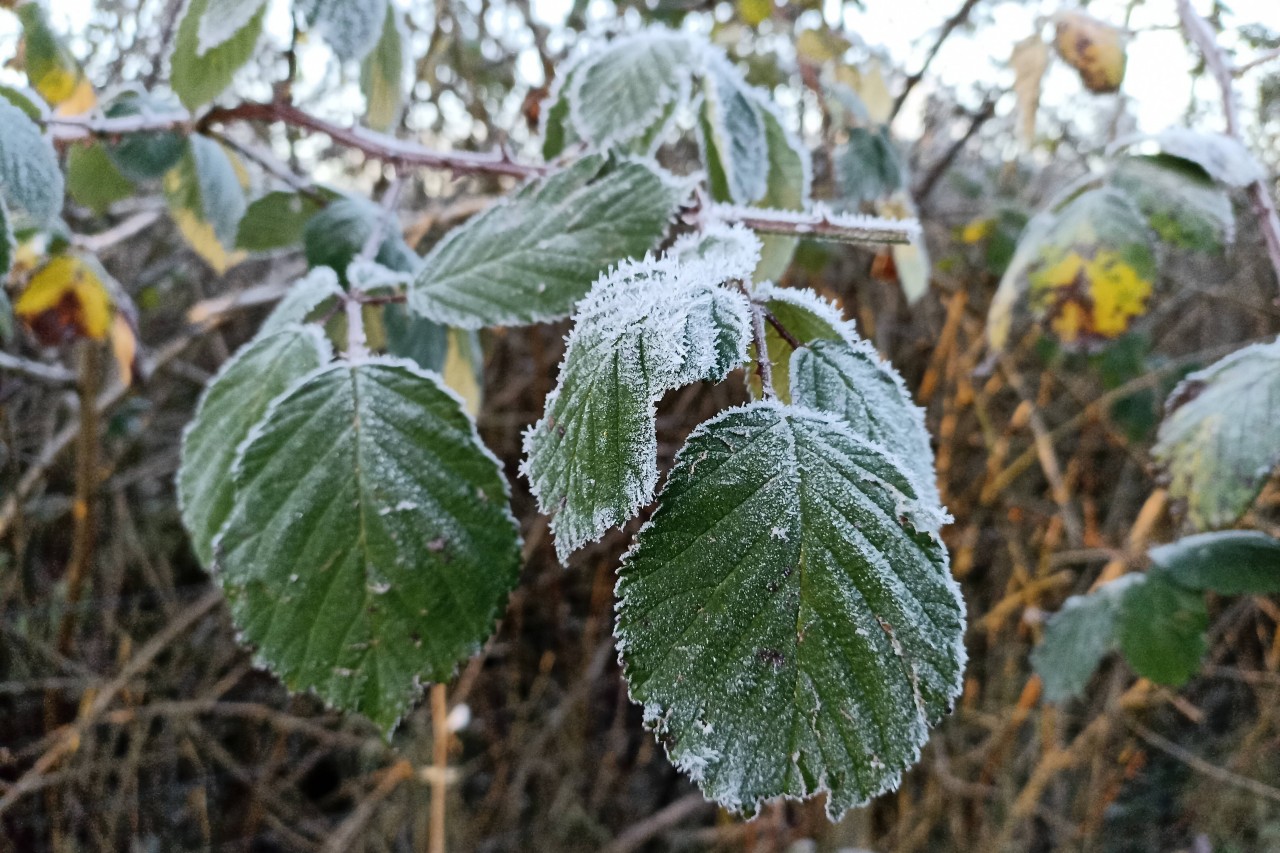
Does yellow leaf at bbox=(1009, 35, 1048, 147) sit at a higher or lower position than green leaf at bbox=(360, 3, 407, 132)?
lower

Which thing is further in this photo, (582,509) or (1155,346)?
(1155,346)

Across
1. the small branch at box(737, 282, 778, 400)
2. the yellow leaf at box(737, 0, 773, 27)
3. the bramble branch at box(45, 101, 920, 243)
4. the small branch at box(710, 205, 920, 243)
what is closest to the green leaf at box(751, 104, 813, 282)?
the bramble branch at box(45, 101, 920, 243)

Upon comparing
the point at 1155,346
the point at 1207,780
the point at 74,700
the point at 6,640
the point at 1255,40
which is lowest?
the point at 1207,780

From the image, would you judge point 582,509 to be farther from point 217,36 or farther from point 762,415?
point 217,36

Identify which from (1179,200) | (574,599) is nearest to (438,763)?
(574,599)

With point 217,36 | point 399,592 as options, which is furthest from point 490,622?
point 217,36

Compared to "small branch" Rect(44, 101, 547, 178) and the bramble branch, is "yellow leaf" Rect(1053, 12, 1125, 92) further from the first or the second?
"small branch" Rect(44, 101, 547, 178)
